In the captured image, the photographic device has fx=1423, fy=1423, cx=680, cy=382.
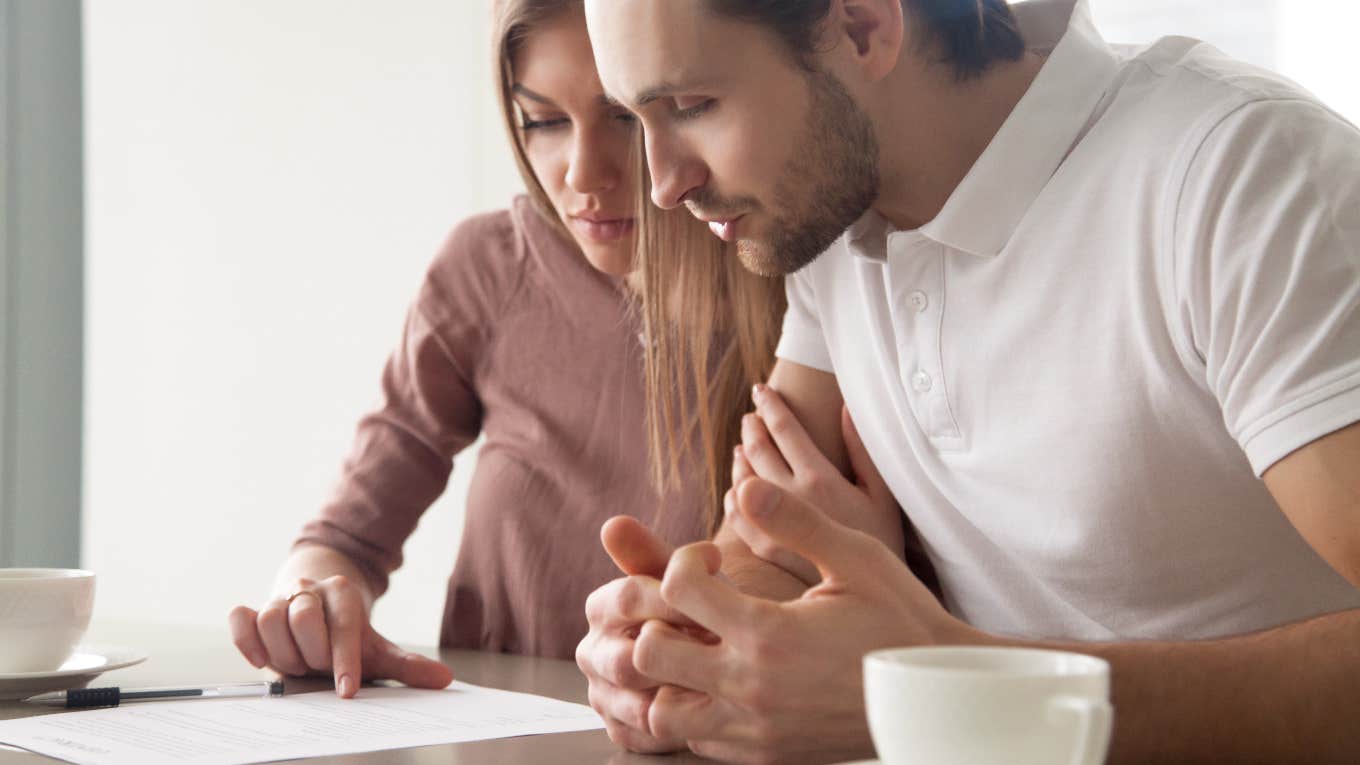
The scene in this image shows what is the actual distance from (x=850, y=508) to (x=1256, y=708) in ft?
1.69

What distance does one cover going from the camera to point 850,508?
1.31 m

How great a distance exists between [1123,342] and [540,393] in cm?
82

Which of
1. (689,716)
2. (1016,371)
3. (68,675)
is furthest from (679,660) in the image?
(68,675)

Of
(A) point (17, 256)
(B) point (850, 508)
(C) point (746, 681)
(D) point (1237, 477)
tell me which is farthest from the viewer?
(A) point (17, 256)

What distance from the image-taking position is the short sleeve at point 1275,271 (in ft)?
2.89

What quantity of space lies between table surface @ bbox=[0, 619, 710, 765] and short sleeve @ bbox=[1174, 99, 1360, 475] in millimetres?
430

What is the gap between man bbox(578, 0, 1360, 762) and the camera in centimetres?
83

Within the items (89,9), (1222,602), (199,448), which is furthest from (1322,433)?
(89,9)

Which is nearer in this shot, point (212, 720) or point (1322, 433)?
point (1322, 433)

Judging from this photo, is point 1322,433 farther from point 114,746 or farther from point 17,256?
point 17,256

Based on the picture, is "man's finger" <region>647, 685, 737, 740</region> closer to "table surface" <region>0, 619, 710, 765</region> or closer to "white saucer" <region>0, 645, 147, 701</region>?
"table surface" <region>0, 619, 710, 765</region>

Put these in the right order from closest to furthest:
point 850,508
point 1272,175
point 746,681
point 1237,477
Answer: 1. point 746,681
2. point 1272,175
3. point 1237,477
4. point 850,508

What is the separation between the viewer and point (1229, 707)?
2.73ft

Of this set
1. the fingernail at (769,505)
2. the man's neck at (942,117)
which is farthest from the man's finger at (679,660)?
the man's neck at (942,117)
